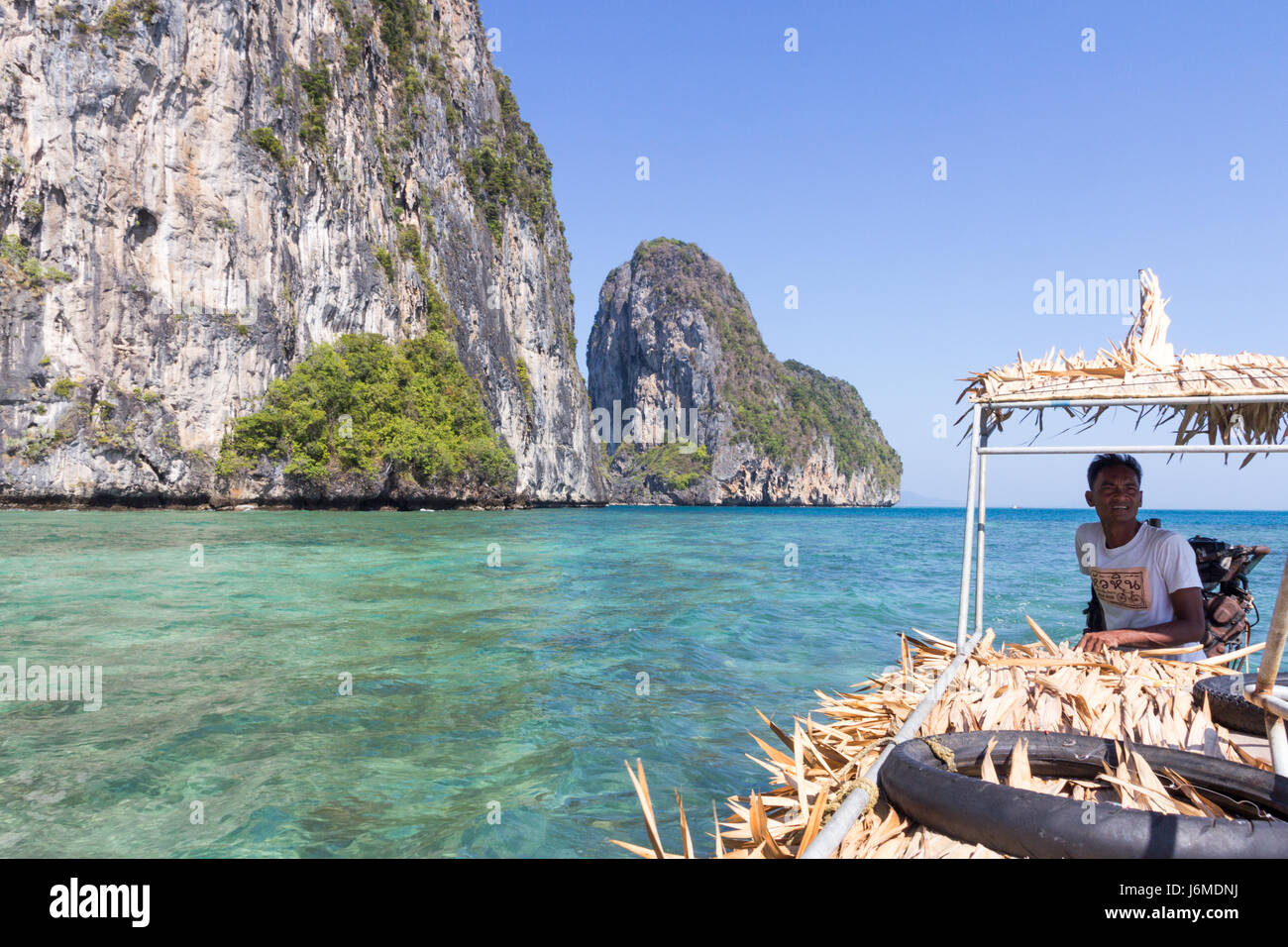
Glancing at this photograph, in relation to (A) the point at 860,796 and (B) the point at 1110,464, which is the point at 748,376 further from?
(A) the point at 860,796

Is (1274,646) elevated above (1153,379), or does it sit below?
below

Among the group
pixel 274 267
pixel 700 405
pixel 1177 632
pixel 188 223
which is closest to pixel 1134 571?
pixel 1177 632

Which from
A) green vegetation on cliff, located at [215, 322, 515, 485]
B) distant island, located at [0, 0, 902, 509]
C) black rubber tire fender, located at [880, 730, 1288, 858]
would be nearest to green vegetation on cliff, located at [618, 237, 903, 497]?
distant island, located at [0, 0, 902, 509]

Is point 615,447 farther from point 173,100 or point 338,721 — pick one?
point 338,721

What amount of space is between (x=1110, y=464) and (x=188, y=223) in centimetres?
4112

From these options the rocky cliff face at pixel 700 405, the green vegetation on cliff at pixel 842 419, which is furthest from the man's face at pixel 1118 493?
the green vegetation on cliff at pixel 842 419

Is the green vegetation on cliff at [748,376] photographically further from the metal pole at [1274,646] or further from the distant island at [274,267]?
the metal pole at [1274,646]

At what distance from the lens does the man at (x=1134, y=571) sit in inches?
148

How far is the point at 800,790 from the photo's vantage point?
210cm

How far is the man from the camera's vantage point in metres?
3.75

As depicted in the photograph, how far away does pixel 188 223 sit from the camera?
1369 inches

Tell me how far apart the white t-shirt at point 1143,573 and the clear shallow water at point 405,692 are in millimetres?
2278

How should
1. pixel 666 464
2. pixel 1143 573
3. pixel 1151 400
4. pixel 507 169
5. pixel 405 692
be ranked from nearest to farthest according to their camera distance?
pixel 1151 400, pixel 1143 573, pixel 405 692, pixel 507 169, pixel 666 464

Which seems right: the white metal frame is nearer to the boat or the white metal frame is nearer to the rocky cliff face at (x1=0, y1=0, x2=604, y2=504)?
the boat
